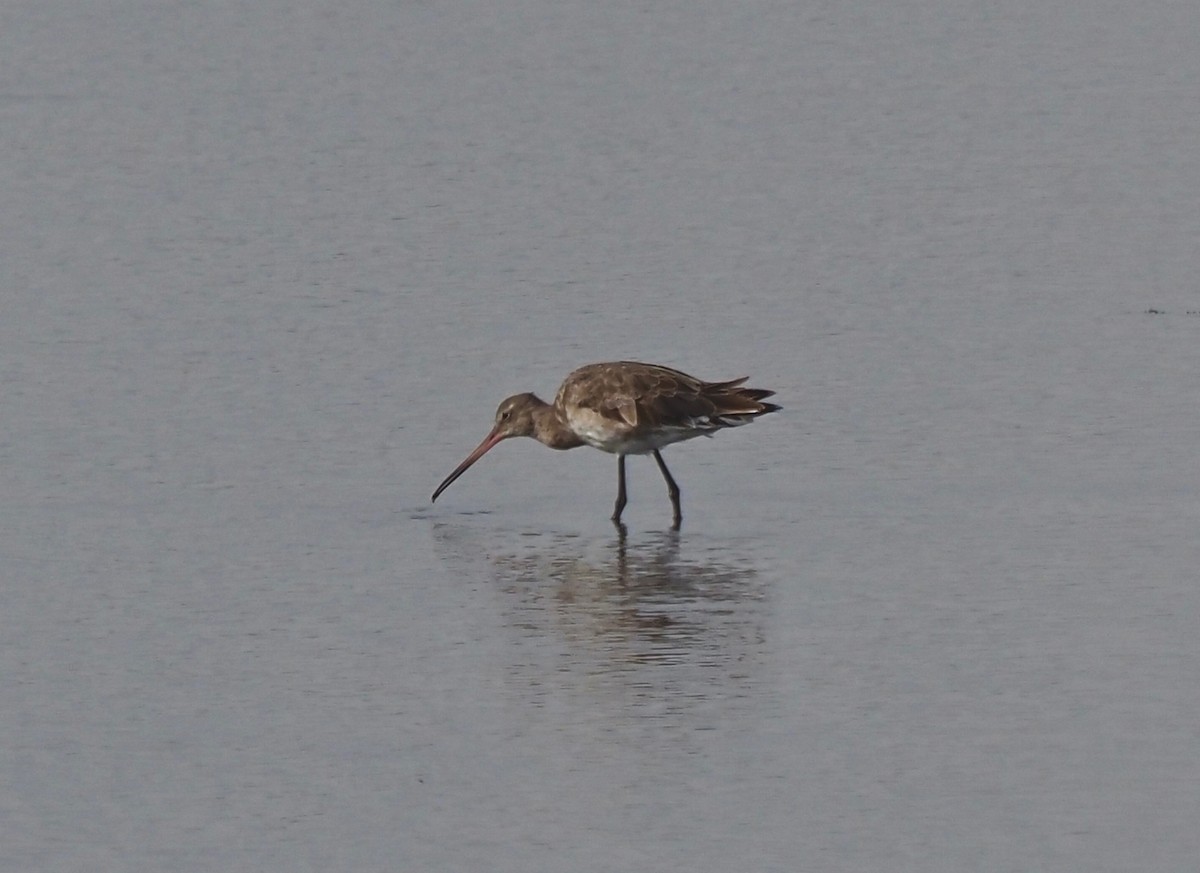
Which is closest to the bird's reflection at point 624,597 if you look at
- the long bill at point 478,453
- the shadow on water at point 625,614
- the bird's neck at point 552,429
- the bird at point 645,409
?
the shadow on water at point 625,614

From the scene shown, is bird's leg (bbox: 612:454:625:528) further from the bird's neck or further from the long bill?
the long bill

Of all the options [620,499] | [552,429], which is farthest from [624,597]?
[552,429]

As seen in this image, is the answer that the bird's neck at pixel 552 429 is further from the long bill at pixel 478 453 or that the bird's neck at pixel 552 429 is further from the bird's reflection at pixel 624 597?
the bird's reflection at pixel 624 597

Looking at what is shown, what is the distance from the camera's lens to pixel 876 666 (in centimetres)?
1202

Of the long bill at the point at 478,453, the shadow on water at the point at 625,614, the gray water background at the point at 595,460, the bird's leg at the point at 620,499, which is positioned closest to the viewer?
the gray water background at the point at 595,460

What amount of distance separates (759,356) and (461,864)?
10204mm

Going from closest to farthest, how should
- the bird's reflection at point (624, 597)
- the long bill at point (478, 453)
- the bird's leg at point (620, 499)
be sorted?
the bird's reflection at point (624, 597), the bird's leg at point (620, 499), the long bill at point (478, 453)

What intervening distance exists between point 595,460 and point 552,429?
1463mm

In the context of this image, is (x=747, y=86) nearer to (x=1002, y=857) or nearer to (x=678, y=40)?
(x=678, y=40)

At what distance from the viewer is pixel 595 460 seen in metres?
17.8


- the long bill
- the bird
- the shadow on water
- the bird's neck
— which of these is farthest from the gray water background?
the bird

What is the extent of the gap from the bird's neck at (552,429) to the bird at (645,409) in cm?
5

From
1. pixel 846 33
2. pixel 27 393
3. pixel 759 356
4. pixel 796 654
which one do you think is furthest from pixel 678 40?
pixel 796 654

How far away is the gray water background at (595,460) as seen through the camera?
10273 mm
